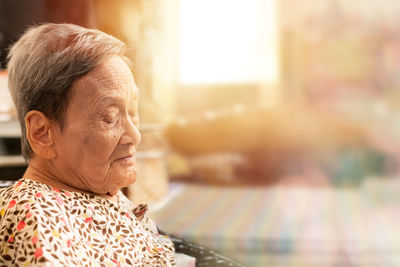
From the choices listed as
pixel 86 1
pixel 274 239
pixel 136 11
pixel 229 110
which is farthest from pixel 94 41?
pixel 229 110

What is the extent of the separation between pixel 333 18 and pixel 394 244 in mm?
1971

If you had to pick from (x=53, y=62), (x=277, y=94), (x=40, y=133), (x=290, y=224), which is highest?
(x=53, y=62)

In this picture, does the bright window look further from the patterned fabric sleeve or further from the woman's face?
the patterned fabric sleeve

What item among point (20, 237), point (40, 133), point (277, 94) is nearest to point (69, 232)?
point (20, 237)

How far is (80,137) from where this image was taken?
0.69m

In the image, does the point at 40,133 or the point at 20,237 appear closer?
the point at 20,237

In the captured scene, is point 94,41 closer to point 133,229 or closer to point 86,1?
point 133,229

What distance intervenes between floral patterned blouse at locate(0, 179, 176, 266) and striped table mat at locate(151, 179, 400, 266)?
5.64ft

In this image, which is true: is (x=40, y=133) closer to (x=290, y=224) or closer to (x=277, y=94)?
(x=290, y=224)

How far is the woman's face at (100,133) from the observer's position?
0.68 meters

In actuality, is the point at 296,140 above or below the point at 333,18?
below

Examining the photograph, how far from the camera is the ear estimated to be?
69 cm

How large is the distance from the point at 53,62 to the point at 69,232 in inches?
9.4

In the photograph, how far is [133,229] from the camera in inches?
28.7
